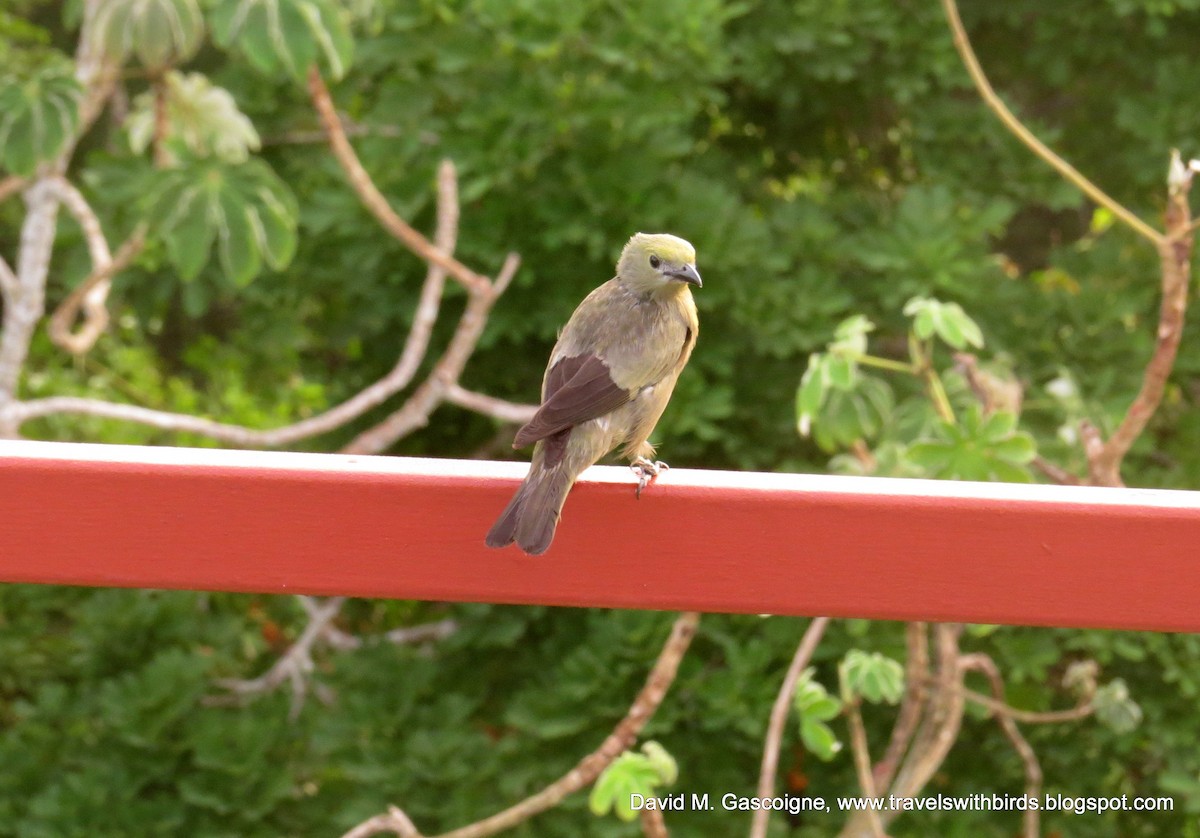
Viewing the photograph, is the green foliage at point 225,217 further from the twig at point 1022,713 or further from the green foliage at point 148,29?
the twig at point 1022,713

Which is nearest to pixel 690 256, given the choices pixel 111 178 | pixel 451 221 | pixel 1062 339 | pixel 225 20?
pixel 451 221

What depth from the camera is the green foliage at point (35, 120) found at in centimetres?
322

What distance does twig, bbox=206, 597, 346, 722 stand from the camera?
3.85 metres

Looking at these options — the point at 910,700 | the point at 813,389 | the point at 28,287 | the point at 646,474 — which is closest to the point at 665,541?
the point at 646,474

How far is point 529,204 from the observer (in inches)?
142

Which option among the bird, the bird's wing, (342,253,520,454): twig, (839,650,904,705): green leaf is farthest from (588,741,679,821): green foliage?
(342,253,520,454): twig

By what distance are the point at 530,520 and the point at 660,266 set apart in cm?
98

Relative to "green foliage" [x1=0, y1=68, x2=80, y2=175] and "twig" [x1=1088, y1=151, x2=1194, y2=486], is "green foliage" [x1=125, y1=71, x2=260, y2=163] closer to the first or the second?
"green foliage" [x1=0, y1=68, x2=80, y2=175]

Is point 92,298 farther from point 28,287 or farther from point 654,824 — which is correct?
point 654,824

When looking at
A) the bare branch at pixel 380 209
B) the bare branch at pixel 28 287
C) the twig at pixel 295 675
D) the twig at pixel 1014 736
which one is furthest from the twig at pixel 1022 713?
the bare branch at pixel 28 287

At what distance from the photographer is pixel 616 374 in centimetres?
233

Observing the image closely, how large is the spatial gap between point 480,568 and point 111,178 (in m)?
2.44

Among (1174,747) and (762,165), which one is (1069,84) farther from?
(1174,747)

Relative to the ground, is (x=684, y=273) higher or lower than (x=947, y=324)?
higher
